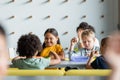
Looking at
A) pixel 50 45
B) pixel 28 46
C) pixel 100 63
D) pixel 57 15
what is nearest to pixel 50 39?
pixel 50 45

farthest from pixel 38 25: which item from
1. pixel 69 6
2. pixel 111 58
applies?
pixel 111 58

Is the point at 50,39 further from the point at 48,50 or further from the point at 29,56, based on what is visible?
the point at 29,56

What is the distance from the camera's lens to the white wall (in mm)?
5168

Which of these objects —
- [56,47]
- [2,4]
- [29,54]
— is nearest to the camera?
[29,54]

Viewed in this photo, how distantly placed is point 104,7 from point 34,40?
2.65m

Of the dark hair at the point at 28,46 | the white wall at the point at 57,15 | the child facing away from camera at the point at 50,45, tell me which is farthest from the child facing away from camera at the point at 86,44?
the white wall at the point at 57,15

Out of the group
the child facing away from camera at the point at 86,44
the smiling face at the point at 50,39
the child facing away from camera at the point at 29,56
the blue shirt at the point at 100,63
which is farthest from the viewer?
the smiling face at the point at 50,39

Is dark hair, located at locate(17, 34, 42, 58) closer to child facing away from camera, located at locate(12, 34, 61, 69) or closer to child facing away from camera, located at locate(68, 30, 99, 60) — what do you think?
child facing away from camera, located at locate(12, 34, 61, 69)

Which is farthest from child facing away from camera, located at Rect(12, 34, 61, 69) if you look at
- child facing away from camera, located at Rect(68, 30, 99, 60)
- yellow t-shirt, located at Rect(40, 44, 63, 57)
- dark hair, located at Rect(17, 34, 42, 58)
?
yellow t-shirt, located at Rect(40, 44, 63, 57)

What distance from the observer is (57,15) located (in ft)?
17.1

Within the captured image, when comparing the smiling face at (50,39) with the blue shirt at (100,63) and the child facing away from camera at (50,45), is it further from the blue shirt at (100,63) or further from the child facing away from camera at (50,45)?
the blue shirt at (100,63)

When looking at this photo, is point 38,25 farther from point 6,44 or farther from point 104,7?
point 6,44

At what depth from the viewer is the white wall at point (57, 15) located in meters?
5.17

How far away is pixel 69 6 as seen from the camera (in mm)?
5234
